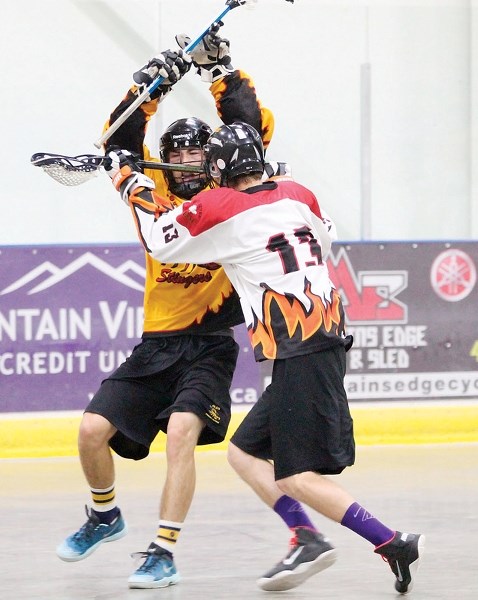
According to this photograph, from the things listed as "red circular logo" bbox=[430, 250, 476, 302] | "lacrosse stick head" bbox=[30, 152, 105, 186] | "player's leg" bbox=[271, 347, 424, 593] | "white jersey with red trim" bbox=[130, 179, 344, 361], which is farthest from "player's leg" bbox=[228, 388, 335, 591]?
"red circular logo" bbox=[430, 250, 476, 302]

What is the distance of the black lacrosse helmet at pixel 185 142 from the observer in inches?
203

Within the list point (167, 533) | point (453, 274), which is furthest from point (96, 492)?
point (453, 274)

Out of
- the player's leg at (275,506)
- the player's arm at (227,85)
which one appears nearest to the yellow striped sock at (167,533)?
the player's leg at (275,506)

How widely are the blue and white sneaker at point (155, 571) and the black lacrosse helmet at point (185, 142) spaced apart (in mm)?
1296

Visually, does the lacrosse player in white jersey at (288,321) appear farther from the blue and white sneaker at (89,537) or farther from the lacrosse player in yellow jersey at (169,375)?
the blue and white sneaker at (89,537)

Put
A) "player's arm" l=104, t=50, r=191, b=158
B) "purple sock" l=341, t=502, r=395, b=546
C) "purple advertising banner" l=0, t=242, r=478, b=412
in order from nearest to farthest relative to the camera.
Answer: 1. "purple sock" l=341, t=502, r=395, b=546
2. "player's arm" l=104, t=50, r=191, b=158
3. "purple advertising banner" l=0, t=242, r=478, b=412

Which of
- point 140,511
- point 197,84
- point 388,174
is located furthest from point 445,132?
point 140,511

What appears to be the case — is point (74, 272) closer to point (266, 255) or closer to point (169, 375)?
point (169, 375)

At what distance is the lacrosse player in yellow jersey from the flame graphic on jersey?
0.45 m

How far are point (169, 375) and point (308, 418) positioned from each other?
0.78 metres

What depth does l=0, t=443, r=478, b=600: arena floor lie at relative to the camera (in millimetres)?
4805

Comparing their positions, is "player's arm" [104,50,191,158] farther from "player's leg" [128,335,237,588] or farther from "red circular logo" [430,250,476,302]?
"red circular logo" [430,250,476,302]

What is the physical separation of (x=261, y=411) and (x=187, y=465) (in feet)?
1.09

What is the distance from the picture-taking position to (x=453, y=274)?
8.52m
